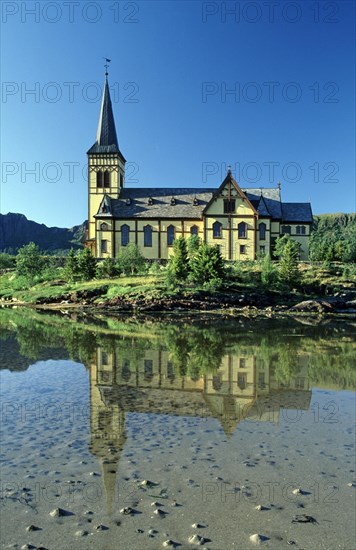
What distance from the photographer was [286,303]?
47.8 meters

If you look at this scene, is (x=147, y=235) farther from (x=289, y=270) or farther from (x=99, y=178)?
(x=289, y=270)

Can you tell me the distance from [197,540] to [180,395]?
7452 millimetres

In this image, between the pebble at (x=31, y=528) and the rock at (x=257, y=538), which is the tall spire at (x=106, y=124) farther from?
the rock at (x=257, y=538)

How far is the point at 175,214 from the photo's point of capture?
66750mm

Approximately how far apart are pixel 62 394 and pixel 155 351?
838cm

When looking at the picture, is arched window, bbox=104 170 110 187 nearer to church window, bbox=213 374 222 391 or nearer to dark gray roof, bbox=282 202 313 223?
dark gray roof, bbox=282 202 313 223

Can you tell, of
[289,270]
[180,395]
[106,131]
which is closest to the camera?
[180,395]

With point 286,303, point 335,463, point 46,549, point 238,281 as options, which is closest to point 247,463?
point 335,463

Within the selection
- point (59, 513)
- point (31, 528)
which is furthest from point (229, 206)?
point (31, 528)

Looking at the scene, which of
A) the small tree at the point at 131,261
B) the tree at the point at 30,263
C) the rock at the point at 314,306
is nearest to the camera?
the rock at the point at 314,306

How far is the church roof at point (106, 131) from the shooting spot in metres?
70.9

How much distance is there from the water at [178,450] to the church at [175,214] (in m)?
45.3

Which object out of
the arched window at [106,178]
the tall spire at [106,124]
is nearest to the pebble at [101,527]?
the arched window at [106,178]

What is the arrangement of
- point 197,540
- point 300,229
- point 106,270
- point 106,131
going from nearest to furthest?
point 197,540 → point 106,270 → point 300,229 → point 106,131
